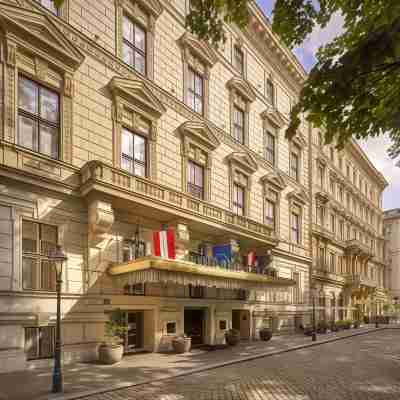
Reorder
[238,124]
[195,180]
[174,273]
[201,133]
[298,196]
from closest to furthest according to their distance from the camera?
[174,273] < [195,180] < [201,133] < [238,124] < [298,196]

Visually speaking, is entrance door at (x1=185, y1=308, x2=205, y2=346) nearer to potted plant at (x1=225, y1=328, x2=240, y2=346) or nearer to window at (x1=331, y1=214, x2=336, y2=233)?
potted plant at (x1=225, y1=328, x2=240, y2=346)

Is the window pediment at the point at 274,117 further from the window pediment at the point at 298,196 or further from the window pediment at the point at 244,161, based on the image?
the window pediment at the point at 298,196

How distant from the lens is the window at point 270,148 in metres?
29.2

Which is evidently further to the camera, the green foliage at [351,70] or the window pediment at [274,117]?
the window pediment at [274,117]

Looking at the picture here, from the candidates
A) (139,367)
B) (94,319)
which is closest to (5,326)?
(94,319)

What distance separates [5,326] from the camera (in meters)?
12.5

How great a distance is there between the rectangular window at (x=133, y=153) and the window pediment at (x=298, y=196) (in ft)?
51.5

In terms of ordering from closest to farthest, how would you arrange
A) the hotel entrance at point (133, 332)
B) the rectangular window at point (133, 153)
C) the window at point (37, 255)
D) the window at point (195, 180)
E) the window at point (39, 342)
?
the window at point (39, 342) < the window at point (37, 255) < the hotel entrance at point (133, 332) < the rectangular window at point (133, 153) < the window at point (195, 180)

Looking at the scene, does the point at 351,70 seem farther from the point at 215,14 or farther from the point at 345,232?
the point at 345,232

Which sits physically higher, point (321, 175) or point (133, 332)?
point (321, 175)

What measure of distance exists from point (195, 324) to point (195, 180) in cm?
786

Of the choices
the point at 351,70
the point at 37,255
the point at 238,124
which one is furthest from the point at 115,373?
the point at 238,124

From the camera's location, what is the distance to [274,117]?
98.0 feet

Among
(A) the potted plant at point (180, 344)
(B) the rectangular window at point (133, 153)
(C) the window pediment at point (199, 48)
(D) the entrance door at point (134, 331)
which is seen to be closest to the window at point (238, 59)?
(C) the window pediment at point (199, 48)
